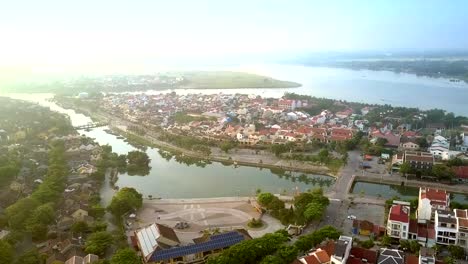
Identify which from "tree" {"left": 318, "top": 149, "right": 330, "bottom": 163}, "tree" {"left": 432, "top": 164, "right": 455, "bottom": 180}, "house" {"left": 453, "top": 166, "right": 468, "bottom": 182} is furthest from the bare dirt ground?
"house" {"left": 453, "top": 166, "right": 468, "bottom": 182}

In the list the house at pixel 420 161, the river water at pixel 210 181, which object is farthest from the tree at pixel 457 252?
the house at pixel 420 161

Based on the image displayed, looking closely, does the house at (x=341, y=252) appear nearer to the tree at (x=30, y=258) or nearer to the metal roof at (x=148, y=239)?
the metal roof at (x=148, y=239)

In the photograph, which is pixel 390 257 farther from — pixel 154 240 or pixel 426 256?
pixel 154 240

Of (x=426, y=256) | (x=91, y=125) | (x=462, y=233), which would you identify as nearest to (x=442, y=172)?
(x=462, y=233)

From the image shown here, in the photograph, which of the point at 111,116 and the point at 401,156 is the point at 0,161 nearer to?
the point at 111,116

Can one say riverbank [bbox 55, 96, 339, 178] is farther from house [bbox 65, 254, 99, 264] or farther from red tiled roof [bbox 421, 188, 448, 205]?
house [bbox 65, 254, 99, 264]
